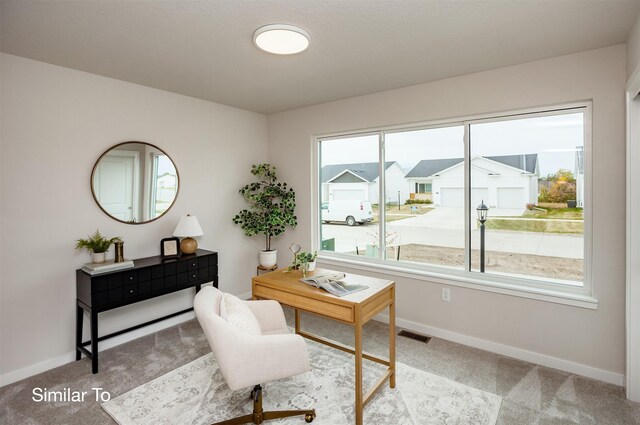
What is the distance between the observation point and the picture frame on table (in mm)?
3414

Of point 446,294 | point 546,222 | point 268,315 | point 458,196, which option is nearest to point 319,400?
point 268,315

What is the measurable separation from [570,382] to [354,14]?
308cm

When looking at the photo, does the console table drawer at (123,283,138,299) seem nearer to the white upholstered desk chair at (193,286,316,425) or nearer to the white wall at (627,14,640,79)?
the white upholstered desk chair at (193,286,316,425)

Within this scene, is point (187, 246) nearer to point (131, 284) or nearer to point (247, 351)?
point (131, 284)

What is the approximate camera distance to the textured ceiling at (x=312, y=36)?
77.3 inches

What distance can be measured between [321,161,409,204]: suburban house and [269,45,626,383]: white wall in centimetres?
53

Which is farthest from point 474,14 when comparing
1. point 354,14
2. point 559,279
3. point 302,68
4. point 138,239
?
point 138,239

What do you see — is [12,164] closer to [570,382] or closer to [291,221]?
[291,221]

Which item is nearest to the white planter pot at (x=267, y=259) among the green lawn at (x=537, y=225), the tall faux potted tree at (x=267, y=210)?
the tall faux potted tree at (x=267, y=210)

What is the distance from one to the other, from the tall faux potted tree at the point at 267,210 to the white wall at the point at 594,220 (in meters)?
1.42

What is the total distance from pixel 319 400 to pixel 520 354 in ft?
6.04

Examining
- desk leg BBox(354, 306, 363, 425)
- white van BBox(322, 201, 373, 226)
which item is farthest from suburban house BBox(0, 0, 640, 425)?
white van BBox(322, 201, 373, 226)

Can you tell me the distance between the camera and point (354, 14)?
2045 mm

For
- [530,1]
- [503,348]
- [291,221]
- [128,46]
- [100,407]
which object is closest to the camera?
[530,1]
